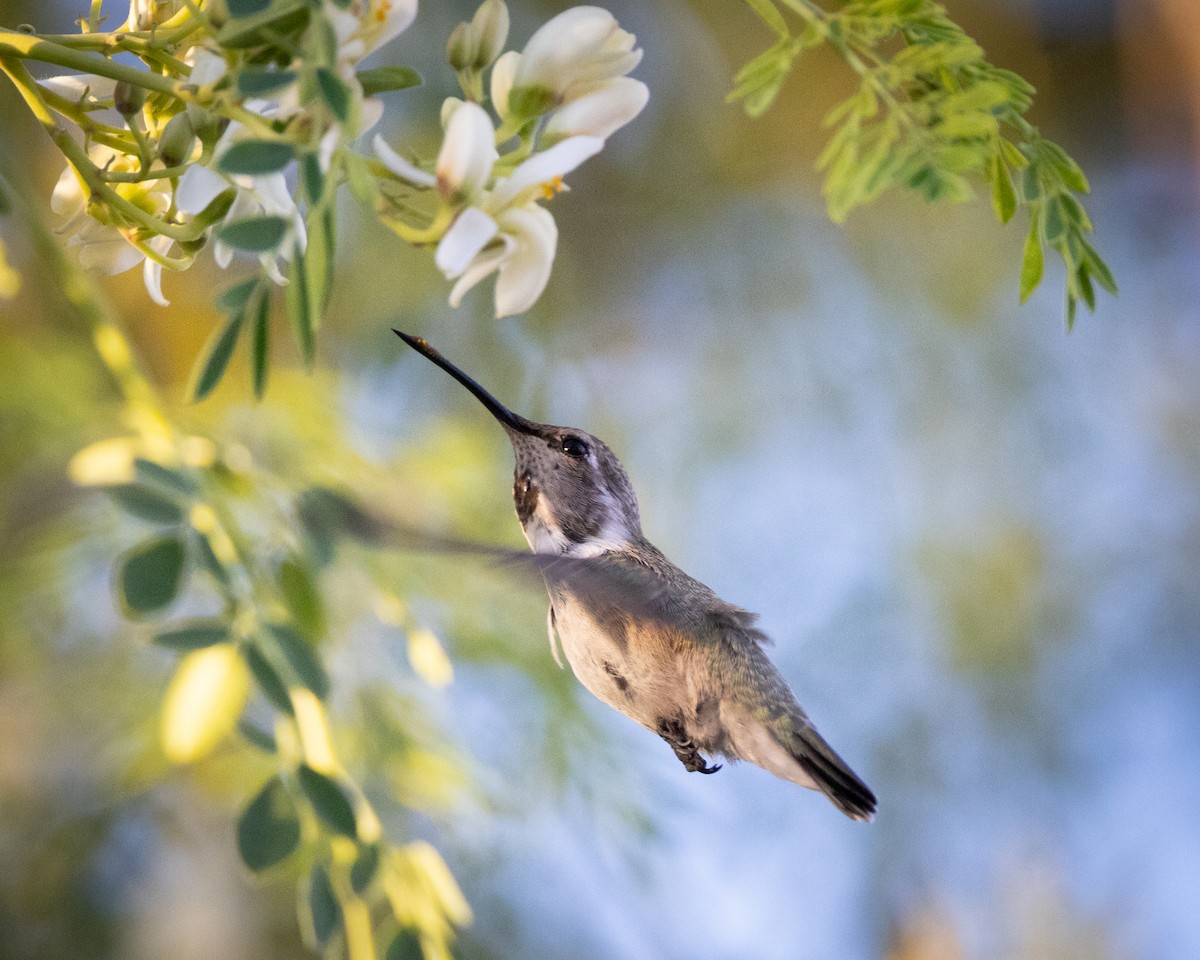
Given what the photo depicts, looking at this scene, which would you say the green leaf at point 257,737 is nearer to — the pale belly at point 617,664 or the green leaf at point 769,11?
the pale belly at point 617,664

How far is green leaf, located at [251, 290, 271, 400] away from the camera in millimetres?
326

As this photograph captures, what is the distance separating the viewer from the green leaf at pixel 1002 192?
46 cm

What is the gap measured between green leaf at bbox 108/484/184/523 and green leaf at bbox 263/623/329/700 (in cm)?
5

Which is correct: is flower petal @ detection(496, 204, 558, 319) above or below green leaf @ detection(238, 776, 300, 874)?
above

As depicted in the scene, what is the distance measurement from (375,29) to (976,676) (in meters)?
1.83

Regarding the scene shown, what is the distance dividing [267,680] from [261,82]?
7.1 inches

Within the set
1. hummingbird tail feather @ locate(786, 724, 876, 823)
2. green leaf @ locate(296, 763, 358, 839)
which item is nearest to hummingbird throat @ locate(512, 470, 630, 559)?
hummingbird tail feather @ locate(786, 724, 876, 823)

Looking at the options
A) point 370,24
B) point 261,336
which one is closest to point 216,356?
point 261,336

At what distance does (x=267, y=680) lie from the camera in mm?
370

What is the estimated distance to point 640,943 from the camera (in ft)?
4.27

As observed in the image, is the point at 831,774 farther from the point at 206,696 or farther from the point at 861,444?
the point at 861,444

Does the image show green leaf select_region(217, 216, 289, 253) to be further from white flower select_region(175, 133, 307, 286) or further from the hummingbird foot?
the hummingbird foot

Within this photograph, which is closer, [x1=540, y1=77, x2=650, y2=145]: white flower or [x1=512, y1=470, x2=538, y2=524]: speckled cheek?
[x1=540, y1=77, x2=650, y2=145]: white flower

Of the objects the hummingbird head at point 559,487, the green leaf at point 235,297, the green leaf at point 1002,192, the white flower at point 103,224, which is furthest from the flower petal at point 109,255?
the green leaf at point 1002,192
